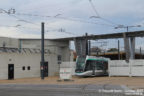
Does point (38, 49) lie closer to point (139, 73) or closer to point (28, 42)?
point (28, 42)

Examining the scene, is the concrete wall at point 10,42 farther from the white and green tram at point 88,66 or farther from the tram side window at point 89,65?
the tram side window at point 89,65

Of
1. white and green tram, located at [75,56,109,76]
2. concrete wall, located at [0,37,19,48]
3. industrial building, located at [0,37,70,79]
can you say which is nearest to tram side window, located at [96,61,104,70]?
white and green tram, located at [75,56,109,76]

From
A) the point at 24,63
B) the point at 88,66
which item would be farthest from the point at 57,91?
the point at 24,63

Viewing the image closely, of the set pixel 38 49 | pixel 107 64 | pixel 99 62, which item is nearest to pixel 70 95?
pixel 99 62

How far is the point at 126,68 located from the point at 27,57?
55.3 feet

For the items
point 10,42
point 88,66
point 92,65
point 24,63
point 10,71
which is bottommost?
point 10,71

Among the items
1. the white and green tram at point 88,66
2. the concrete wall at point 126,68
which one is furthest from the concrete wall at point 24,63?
the concrete wall at point 126,68

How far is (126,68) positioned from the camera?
44.1m

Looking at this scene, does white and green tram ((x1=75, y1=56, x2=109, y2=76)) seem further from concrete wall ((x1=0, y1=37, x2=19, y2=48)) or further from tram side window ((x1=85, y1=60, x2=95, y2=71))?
concrete wall ((x1=0, y1=37, x2=19, y2=48))

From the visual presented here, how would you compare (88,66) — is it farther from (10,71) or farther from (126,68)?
(10,71)

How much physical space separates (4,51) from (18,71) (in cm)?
413

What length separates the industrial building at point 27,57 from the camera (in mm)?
43312

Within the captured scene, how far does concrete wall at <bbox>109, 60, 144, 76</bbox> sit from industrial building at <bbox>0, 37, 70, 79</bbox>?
1249 cm

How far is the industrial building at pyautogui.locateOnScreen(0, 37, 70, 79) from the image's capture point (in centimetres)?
4331
